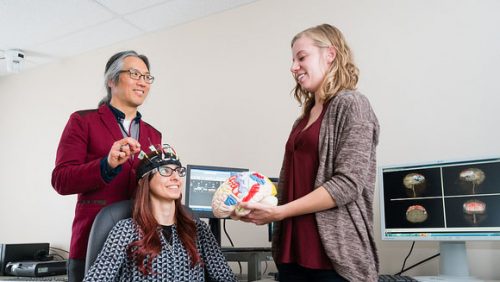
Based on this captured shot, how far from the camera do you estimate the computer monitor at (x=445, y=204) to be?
1486 millimetres

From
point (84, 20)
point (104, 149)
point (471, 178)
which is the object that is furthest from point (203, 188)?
point (84, 20)

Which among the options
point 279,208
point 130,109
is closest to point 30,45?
point 130,109

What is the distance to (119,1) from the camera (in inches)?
102

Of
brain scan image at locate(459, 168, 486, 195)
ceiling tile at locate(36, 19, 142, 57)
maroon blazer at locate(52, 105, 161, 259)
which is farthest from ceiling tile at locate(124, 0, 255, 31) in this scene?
brain scan image at locate(459, 168, 486, 195)

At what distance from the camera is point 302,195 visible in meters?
1.06

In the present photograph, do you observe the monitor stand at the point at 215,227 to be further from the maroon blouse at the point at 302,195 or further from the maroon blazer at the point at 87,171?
the maroon blouse at the point at 302,195

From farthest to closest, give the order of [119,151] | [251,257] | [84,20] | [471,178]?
[84,20] < [251,257] < [471,178] < [119,151]

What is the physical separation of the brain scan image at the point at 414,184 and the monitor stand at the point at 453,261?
205mm

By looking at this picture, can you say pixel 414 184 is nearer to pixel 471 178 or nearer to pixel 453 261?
pixel 471 178

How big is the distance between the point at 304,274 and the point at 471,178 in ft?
2.80

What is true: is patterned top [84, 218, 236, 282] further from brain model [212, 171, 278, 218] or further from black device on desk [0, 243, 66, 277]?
black device on desk [0, 243, 66, 277]

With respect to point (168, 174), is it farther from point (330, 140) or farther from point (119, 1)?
point (119, 1)

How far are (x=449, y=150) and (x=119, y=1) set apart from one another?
2.04 meters

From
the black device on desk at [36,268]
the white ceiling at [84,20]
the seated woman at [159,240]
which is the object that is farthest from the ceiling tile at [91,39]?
the seated woman at [159,240]
